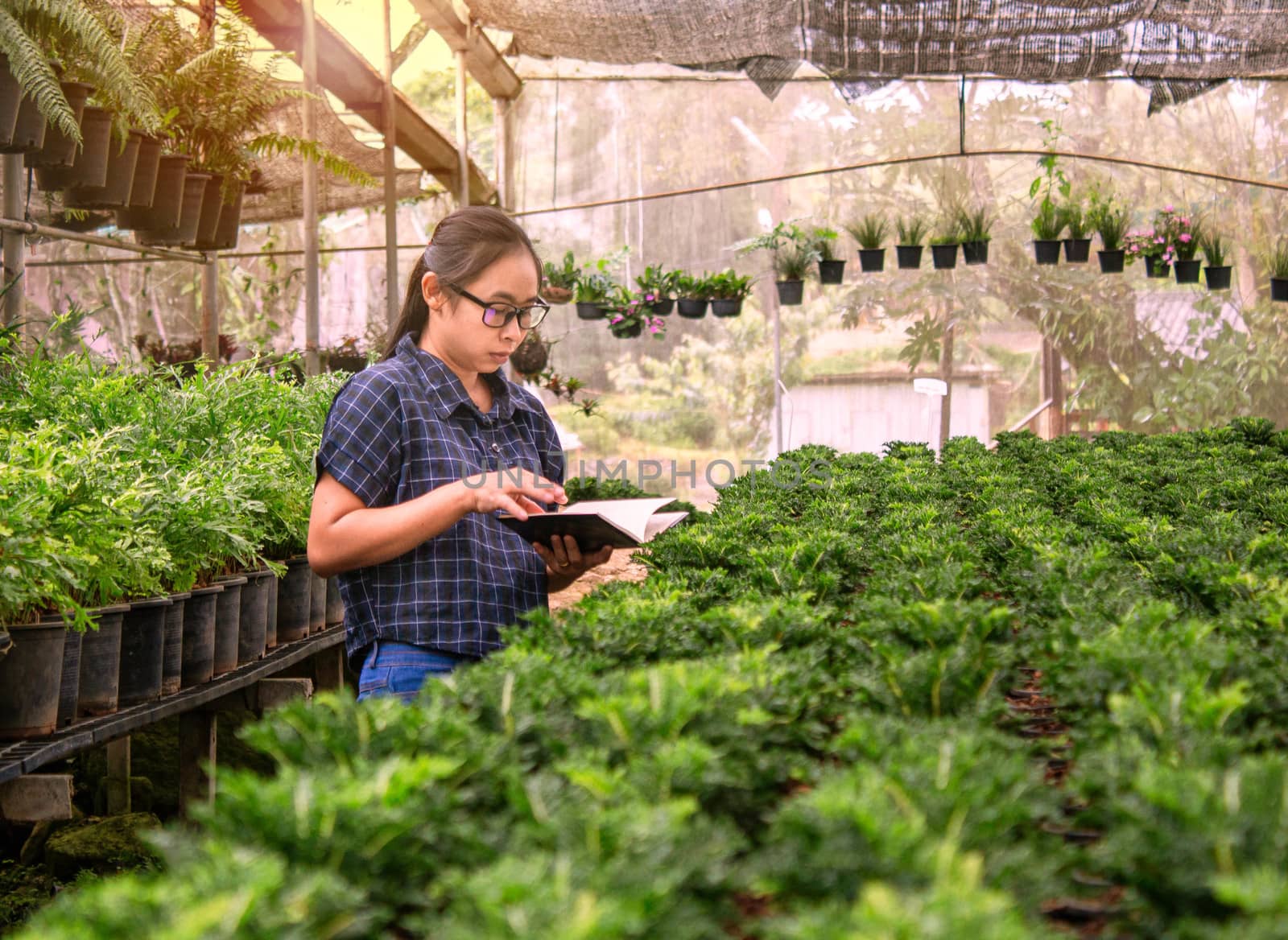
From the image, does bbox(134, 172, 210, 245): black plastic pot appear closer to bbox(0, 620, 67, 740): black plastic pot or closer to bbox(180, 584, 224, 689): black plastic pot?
bbox(180, 584, 224, 689): black plastic pot

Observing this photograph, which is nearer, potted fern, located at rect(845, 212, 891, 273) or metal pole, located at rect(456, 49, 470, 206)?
metal pole, located at rect(456, 49, 470, 206)

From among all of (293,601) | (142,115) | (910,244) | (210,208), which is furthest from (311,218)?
(910,244)

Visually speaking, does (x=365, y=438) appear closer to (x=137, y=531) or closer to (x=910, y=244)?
(x=137, y=531)

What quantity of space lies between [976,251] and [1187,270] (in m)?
1.56

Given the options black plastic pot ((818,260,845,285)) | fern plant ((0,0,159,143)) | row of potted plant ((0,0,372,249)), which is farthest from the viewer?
black plastic pot ((818,260,845,285))

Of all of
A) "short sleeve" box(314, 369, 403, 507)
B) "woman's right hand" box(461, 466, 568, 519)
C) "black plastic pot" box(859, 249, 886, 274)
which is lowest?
"woman's right hand" box(461, 466, 568, 519)

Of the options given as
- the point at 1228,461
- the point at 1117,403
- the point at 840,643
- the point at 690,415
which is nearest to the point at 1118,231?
the point at 1117,403

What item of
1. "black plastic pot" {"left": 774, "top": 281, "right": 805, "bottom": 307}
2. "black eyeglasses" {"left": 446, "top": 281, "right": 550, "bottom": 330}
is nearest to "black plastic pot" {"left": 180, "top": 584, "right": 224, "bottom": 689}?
"black eyeglasses" {"left": 446, "top": 281, "right": 550, "bottom": 330}

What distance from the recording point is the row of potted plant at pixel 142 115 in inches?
157

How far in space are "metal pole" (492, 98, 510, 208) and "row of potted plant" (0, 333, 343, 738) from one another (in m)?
5.95

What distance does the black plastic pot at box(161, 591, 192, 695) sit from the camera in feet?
9.78

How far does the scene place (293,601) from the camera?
3.88m

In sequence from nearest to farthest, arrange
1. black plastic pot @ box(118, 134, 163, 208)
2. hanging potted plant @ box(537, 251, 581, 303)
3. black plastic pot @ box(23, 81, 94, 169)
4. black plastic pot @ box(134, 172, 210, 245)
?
1. black plastic pot @ box(23, 81, 94, 169)
2. black plastic pot @ box(118, 134, 163, 208)
3. black plastic pot @ box(134, 172, 210, 245)
4. hanging potted plant @ box(537, 251, 581, 303)

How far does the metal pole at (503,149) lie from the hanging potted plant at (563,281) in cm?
128
